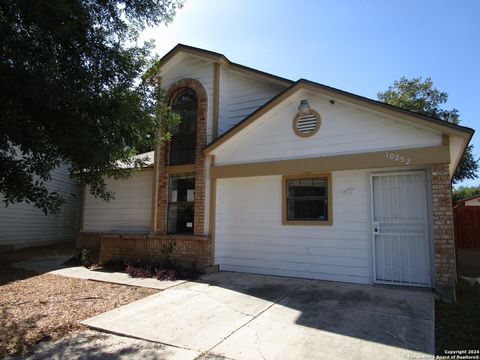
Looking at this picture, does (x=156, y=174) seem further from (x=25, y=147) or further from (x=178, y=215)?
(x=25, y=147)

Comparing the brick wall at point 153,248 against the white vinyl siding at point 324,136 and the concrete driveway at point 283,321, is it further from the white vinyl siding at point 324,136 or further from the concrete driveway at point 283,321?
the white vinyl siding at point 324,136

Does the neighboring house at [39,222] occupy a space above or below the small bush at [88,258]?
above

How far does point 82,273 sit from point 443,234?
9.01 meters

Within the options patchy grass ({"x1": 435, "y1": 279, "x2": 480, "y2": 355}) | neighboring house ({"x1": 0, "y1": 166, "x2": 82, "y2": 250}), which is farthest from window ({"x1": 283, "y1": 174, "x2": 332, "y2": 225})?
neighboring house ({"x1": 0, "y1": 166, "x2": 82, "y2": 250})

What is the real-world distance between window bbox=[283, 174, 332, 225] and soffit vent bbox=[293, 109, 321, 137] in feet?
3.51

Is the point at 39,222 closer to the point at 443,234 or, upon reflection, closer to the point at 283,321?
the point at 283,321

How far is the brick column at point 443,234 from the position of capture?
21.5 feet

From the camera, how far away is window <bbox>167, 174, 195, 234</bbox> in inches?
408

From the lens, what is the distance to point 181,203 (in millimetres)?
10578

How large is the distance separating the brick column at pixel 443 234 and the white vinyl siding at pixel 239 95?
17.0ft

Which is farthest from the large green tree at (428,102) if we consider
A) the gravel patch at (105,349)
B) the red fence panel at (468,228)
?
the gravel patch at (105,349)

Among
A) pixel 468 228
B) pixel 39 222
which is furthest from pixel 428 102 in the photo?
pixel 39 222

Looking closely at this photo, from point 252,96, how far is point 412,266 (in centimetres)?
631

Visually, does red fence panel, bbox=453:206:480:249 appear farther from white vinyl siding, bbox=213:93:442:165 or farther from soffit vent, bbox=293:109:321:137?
soffit vent, bbox=293:109:321:137
